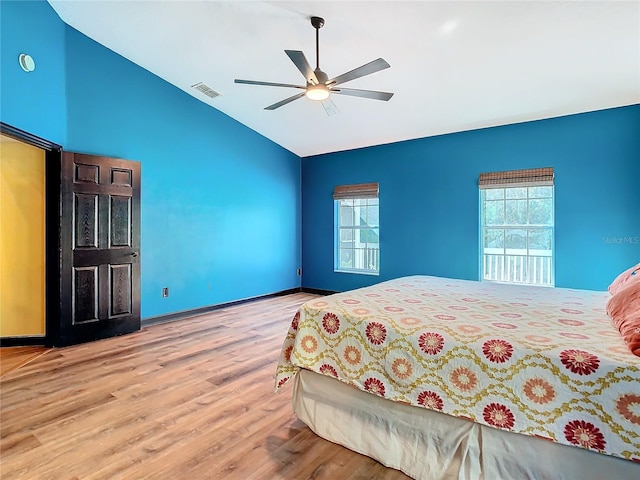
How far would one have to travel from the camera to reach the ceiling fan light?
109 inches

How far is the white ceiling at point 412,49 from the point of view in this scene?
2.62 metres

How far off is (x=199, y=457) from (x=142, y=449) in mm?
342

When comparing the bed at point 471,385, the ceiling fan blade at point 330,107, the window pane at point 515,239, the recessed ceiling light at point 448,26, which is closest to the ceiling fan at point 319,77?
the recessed ceiling light at point 448,26

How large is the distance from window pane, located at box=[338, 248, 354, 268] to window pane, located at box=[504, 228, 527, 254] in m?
2.59

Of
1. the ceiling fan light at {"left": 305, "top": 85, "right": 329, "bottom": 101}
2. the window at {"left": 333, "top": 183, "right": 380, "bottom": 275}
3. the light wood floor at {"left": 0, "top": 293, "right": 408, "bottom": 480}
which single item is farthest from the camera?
the window at {"left": 333, "top": 183, "right": 380, "bottom": 275}

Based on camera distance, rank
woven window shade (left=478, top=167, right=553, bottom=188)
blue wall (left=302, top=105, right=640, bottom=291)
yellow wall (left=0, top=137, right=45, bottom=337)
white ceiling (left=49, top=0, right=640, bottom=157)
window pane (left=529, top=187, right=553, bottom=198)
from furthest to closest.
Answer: window pane (left=529, top=187, right=553, bottom=198)
woven window shade (left=478, top=167, right=553, bottom=188)
blue wall (left=302, top=105, right=640, bottom=291)
yellow wall (left=0, top=137, right=45, bottom=337)
white ceiling (left=49, top=0, right=640, bottom=157)

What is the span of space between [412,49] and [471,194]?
2.41 metres

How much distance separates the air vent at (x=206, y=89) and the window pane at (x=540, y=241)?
4.71 meters

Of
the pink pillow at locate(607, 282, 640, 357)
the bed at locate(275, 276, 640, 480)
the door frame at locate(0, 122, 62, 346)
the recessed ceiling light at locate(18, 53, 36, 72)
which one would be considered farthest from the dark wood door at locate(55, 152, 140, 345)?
the pink pillow at locate(607, 282, 640, 357)

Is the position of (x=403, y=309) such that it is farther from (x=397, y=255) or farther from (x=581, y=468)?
(x=397, y=255)

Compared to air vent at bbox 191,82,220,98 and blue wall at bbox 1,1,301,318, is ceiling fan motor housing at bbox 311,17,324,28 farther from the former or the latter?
blue wall at bbox 1,1,301,318

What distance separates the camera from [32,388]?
251 centimetres

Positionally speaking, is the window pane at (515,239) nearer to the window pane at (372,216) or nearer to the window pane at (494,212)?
the window pane at (494,212)

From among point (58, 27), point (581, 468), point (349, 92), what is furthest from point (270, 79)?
point (581, 468)
